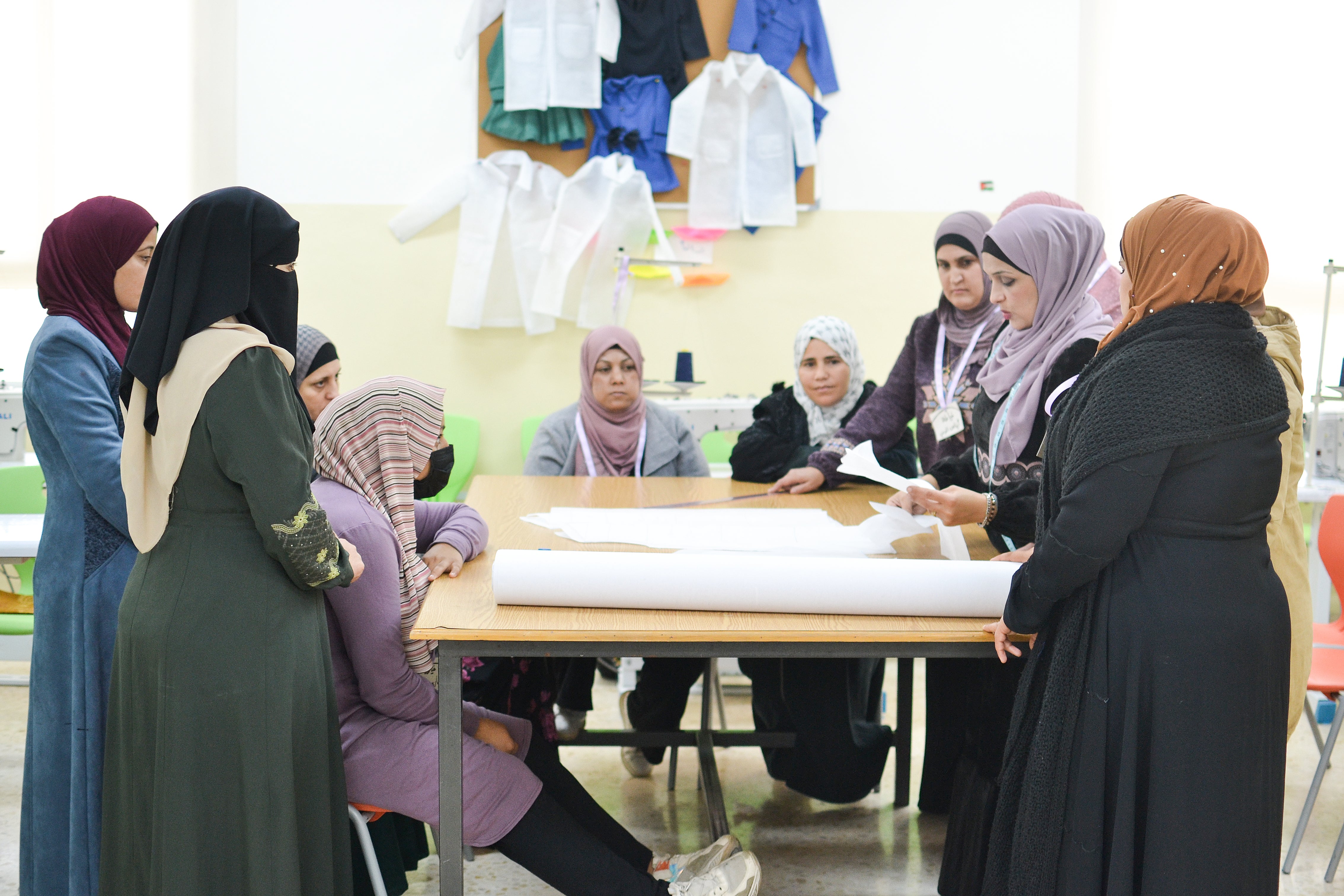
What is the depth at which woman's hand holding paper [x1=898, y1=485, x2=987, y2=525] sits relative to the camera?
69.4 inches

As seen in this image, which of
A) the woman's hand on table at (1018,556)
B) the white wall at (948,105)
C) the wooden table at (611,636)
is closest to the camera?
the wooden table at (611,636)

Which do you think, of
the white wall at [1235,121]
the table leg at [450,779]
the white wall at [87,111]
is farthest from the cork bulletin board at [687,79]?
the table leg at [450,779]

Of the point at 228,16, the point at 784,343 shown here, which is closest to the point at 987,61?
the point at 784,343

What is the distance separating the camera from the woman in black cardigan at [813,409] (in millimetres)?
2926

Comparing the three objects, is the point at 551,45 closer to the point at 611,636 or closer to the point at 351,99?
the point at 351,99

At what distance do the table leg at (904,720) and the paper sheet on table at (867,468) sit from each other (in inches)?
40.2

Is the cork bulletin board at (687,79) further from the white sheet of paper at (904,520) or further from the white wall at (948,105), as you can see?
the white sheet of paper at (904,520)

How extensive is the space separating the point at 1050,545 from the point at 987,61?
390 centimetres

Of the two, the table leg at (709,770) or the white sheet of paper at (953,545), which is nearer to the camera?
the white sheet of paper at (953,545)

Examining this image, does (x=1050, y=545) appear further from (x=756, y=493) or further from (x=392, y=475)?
(x=756, y=493)

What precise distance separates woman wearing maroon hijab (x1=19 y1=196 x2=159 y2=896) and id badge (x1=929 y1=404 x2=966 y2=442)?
1712 millimetres

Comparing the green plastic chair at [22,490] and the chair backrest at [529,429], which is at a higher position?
the chair backrest at [529,429]

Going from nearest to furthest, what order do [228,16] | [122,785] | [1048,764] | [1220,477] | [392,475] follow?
[1220,477]
[1048,764]
[122,785]
[392,475]
[228,16]

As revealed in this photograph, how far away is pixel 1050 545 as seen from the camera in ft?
4.57
